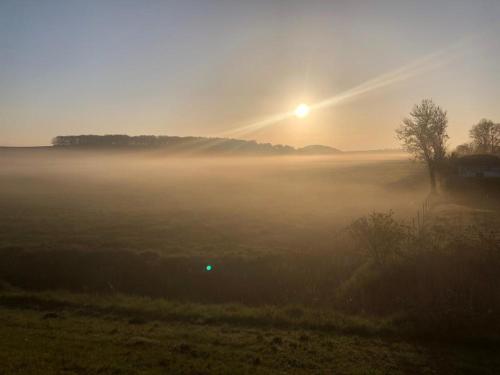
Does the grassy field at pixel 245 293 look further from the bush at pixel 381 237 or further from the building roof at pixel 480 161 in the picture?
the building roof at pixel 480 161

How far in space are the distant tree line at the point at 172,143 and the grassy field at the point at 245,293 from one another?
11988 cm

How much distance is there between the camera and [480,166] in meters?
52.4

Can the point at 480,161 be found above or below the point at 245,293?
above

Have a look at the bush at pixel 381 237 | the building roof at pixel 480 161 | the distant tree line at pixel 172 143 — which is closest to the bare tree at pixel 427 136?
the building roof at pixel 480 161

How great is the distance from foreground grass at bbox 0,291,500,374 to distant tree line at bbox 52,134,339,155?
142 meters

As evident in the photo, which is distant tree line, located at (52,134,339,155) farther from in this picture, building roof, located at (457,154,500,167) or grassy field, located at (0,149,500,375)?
grassy field, located at (0,149,500,375)

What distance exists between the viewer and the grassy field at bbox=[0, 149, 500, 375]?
11.5m

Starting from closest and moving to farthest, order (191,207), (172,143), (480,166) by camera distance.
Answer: (191,207) → (480,166) → (172,143)

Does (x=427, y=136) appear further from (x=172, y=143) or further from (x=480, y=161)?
(x=172, y=143)

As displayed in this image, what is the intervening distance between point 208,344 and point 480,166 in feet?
177

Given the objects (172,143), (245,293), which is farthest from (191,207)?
(172,143)

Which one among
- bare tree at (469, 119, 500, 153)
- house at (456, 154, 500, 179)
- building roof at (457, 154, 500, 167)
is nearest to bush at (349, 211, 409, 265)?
house at (456, 154, 500, 179)

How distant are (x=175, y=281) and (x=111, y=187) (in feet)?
167

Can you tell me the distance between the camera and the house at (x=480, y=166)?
170ft
